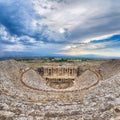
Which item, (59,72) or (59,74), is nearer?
(59,74)

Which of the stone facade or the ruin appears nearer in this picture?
the ruin

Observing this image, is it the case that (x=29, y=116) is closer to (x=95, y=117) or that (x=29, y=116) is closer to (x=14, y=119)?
(x=14, y=119)

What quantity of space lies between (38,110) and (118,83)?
1344 centimetres

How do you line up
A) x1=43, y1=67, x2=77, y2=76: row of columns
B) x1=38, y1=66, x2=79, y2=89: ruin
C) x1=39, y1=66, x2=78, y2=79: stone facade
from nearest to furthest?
x1=38, y1=66, x2=79, y2=89: ruin → x1=39, y1=66, x2=78, y2=79: stone facade → x1=43, y1=67, x2=77, y2=76: row of columns

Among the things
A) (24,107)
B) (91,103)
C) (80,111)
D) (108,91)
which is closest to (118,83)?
(108,91)

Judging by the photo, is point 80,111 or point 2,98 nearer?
point 80,111

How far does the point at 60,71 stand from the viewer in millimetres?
64812

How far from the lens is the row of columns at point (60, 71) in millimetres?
63100

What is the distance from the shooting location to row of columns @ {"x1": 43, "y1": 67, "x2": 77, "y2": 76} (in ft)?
207

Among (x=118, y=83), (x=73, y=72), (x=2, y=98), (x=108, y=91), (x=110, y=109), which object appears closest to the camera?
(x=110, y=109)

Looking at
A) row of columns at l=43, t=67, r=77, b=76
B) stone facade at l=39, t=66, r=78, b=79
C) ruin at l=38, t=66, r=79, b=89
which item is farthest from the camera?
row of columns at l=43, t=67, r=77, b=76

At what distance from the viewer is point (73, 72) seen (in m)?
63.5

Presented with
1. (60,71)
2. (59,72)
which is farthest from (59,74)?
(60,71)

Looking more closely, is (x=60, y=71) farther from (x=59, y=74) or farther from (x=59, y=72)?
(x=59, y=74)
